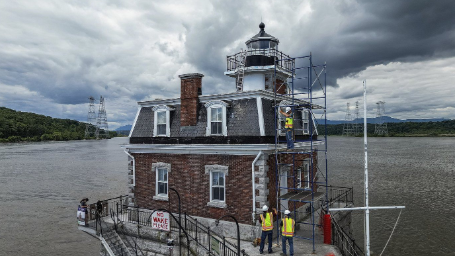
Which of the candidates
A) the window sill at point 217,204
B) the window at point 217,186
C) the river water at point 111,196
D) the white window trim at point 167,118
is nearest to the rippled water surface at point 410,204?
the river water at point 111,196

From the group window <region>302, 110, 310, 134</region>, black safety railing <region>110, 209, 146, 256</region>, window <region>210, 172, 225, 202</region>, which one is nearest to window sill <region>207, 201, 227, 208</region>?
window <region>210, 172, 225, 202</region>

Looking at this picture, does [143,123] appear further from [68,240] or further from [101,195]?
[101,195]

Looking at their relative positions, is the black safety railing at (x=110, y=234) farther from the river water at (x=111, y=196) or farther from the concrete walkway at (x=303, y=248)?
the concrete walkway at (x=303, y=248)

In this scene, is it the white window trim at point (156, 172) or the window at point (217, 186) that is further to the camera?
the white window trim at point (156, 172)

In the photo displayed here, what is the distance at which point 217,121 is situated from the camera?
16156 mm

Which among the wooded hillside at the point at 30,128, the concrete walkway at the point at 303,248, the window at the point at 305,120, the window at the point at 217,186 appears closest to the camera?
the concrete walkway at the point at 303,248

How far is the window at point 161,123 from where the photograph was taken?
717 inches

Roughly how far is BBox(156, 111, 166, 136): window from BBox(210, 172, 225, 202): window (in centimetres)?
443

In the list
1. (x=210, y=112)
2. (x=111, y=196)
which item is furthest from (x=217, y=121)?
(x=111, y=196)

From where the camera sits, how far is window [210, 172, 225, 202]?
51.6ft

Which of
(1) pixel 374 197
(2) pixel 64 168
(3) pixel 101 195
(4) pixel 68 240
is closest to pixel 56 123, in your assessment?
(2) pixel 64 168

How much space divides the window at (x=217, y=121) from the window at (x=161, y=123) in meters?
3.47

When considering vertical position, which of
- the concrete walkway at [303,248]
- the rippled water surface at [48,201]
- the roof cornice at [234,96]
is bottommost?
the rippled water surface at [48,201]

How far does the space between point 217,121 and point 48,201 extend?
31605mm
